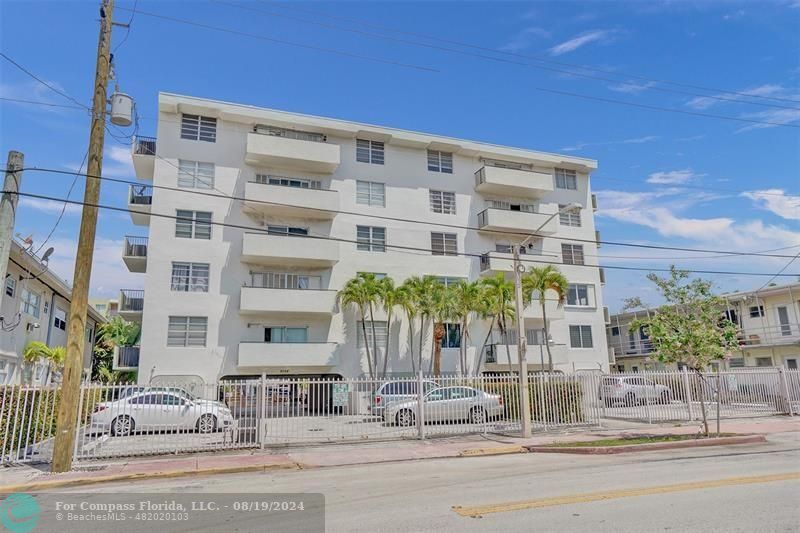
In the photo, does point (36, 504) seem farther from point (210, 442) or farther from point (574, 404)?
point (574, 404)

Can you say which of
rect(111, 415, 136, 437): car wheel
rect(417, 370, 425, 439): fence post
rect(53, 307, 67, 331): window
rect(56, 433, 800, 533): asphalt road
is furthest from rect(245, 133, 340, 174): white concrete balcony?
rect(56, 433, 800, 533): asphalt road

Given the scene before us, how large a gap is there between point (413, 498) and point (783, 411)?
20816mm

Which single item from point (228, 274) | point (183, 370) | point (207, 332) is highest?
point (228, 274)

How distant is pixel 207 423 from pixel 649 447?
12493 mm

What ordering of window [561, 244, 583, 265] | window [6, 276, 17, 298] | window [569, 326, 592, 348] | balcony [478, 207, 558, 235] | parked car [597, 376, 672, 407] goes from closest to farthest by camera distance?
1. parked car [597, 376, 672, 407]
2. window [6, 276, 17, 298]
3. balcony [478, 207, 558, 235]
4. window [569, 326, 592, 348]
5. window [561, 244, 583, 265]

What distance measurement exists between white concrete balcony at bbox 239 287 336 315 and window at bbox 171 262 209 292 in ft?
7.35

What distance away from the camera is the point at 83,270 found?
38.0 feet

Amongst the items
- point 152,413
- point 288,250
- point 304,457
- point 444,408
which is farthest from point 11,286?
point 444,408

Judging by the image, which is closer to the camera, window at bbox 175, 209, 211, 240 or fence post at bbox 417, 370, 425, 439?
fence post at bbox 417, 370, 425, 439

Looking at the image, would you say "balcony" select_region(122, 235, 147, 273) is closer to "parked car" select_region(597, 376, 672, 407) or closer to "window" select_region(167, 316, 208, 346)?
"window" select_region(167, 316, 208, 346)

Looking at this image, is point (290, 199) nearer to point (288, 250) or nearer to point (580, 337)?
point (288, 250)

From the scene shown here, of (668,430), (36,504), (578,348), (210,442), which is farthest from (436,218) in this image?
(36,504)

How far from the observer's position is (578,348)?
109 feet

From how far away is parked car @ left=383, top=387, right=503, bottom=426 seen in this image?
16.5 meters
